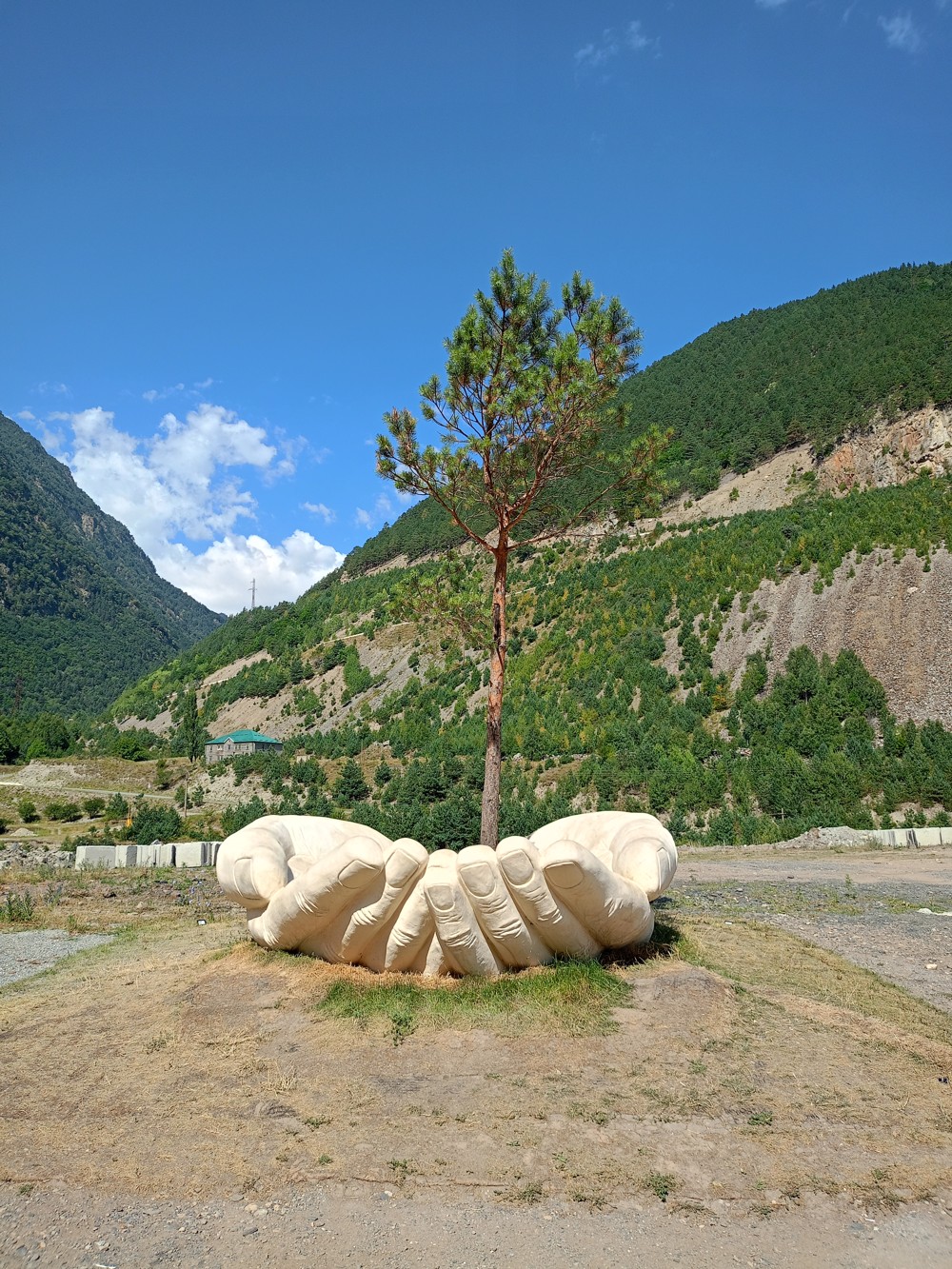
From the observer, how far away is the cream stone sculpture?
18.8 feet

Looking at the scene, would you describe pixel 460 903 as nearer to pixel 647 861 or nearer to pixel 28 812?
pixel 647 861

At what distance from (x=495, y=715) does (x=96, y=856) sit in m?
13.5

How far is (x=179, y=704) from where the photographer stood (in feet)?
224

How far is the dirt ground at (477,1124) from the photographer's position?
3051 mm

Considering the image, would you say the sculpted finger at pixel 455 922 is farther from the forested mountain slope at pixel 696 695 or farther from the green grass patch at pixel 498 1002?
the forested mountain slope at pixel 696 695

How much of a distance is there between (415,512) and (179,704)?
4264 centimetres

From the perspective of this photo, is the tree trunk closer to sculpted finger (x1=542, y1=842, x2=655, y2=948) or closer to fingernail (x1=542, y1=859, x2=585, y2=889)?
sculpted finger (x1=542, y1=842, x2=655, y2=948)

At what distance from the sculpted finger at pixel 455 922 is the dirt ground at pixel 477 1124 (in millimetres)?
678

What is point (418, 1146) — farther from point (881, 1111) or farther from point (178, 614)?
point (178, 614)

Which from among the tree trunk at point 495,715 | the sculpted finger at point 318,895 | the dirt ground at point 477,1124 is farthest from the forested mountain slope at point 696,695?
the dirt ground at point 477,1124

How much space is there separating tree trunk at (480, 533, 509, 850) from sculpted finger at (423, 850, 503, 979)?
3.59 metres

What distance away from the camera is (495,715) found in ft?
33.2

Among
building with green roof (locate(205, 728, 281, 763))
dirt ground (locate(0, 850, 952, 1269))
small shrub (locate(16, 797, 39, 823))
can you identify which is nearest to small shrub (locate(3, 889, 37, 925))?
dirt ground (locate(0, 850, 952, 1269))

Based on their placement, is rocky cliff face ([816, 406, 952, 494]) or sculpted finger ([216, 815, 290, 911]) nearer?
sculpted finger ([216, 815, 290, 911])
